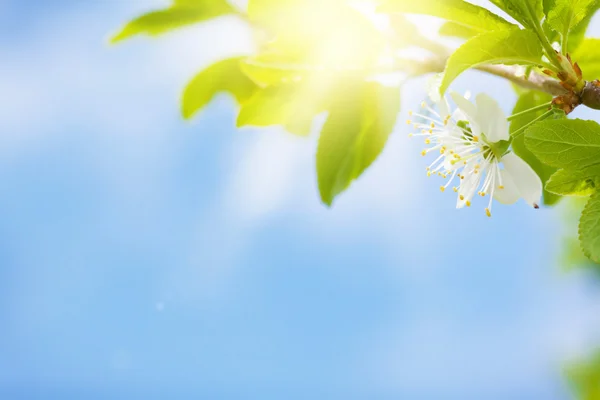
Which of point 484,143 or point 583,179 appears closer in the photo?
point 583,179

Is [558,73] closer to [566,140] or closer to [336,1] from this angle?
[566,140]

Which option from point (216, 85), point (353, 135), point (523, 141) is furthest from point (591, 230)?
point (216, 85)

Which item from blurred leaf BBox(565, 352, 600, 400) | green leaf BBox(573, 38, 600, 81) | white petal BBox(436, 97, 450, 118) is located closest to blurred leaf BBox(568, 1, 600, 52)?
green leaf BBox(573, 38, 600, 81)

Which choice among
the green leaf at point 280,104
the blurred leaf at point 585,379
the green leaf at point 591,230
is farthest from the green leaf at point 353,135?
the blurred leaf at point 585,379

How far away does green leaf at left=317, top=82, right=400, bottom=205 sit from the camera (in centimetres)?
103

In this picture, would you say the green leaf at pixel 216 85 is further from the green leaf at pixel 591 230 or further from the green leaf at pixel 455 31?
the green leaf at pixel 591 230

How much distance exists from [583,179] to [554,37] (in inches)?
8.1

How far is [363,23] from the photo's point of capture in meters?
1.02

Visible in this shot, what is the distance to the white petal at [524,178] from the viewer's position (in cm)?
82

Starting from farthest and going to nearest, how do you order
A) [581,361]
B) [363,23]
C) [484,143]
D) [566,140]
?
[581,361]
[363,23]
[484,143]
[566,140]

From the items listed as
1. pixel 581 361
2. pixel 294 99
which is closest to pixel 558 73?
pixel 294 99

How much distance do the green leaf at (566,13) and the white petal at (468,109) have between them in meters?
0.14

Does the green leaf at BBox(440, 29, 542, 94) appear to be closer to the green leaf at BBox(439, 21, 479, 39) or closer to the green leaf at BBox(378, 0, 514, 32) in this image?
the green leaf at BBox(378, 0, 514, 32)

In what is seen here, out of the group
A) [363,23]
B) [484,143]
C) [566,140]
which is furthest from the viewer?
[363,23]
